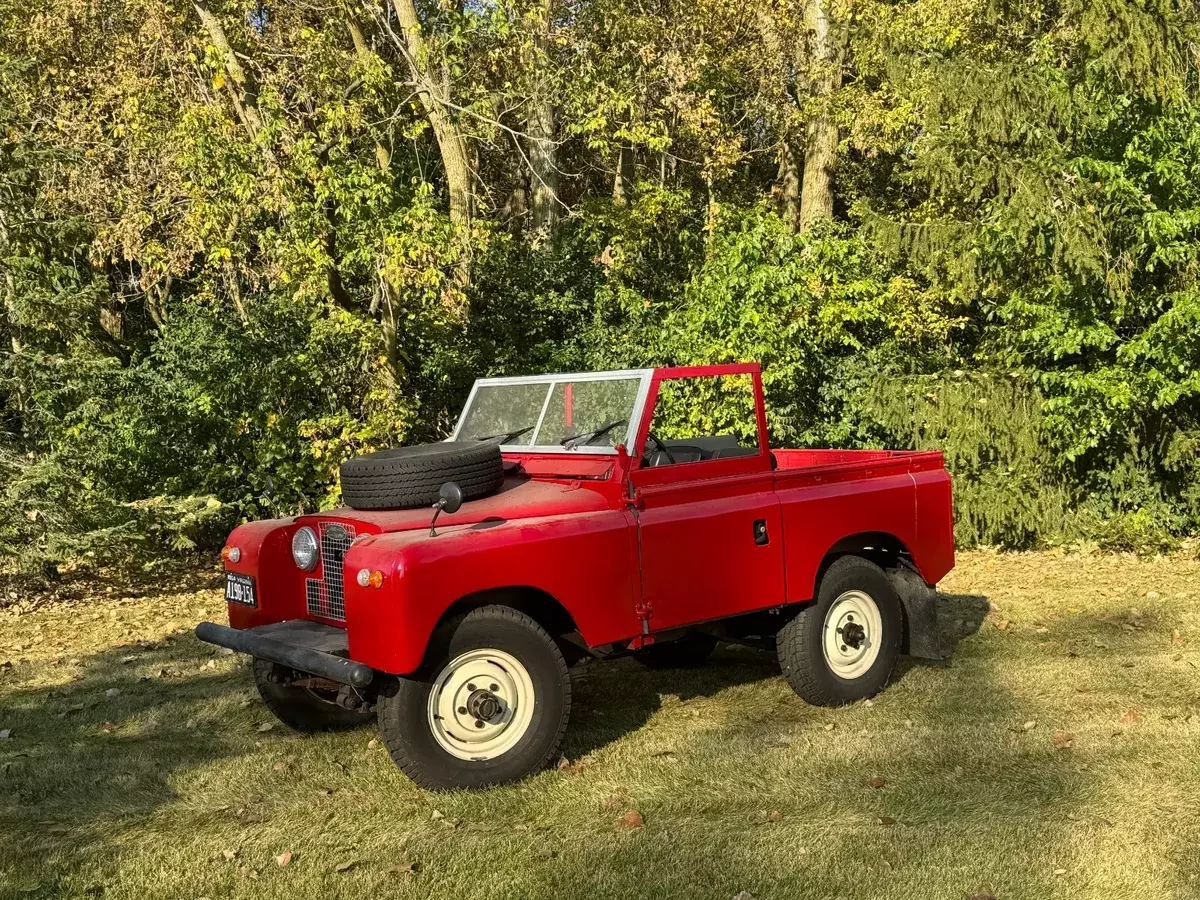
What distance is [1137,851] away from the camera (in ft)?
13.5

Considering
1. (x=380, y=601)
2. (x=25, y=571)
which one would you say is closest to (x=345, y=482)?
(x=380, y=601)

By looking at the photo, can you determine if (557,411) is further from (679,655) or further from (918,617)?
(918,617)

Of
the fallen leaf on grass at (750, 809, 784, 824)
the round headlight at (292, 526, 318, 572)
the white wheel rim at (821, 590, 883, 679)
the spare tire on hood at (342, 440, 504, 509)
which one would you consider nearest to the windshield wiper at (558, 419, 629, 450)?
the spare tire on hood at (342, 440, 504, 509)

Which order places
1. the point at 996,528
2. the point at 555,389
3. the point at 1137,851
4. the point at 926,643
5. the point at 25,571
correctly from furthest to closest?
the point at 996,528 → the point at 25,571 → the point at 926,643 → the point at 555,389 → the point at 1137,851

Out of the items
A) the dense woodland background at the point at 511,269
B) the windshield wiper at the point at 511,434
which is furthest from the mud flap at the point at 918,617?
the dense woodland background at the point at 511,269

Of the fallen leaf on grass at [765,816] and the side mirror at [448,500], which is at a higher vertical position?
the side mirror at [448,500]

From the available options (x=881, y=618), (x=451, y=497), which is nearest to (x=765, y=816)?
(x=451, y=497)

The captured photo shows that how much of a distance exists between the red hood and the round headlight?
0.06m

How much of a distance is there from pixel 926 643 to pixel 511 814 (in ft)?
9.81

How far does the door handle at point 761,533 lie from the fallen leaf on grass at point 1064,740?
1.71 m

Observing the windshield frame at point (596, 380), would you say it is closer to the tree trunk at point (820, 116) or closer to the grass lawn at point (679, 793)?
the grass lawn at point (679, 793)

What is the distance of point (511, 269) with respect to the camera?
14.2m

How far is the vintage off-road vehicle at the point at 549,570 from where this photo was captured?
472 centimetres

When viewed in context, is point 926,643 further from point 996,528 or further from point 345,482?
point 996,528
